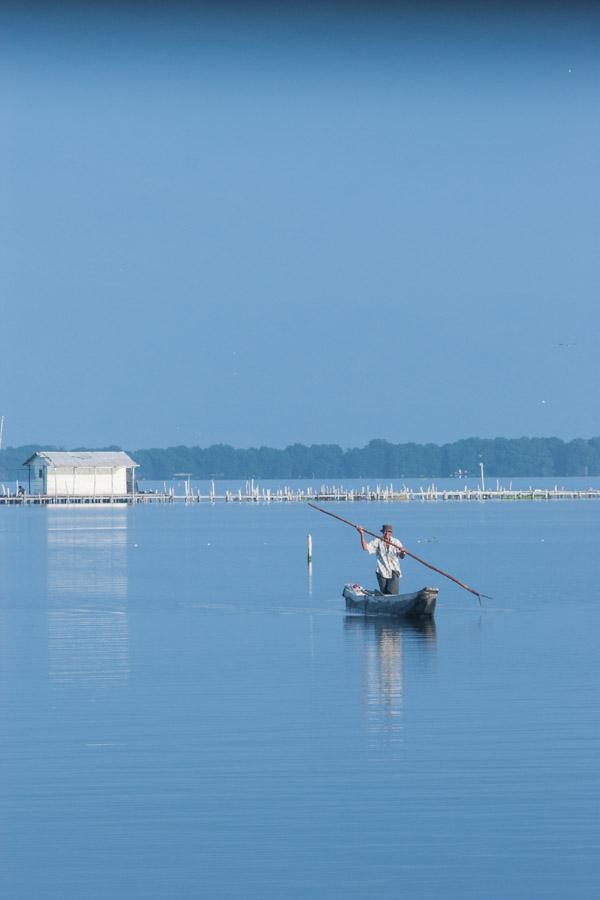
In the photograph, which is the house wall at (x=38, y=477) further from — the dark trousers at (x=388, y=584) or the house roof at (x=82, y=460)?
Answer: the dark trousers at (x=388, y=584)

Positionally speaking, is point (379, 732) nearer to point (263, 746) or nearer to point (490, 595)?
point (263, 746)

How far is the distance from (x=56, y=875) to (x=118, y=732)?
19.2 ft

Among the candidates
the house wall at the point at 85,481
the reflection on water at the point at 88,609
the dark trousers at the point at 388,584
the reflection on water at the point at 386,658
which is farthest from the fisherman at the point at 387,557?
the house wall at the point at 85,481

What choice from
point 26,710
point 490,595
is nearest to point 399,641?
point 26,710

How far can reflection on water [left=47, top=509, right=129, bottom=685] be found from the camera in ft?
77.8

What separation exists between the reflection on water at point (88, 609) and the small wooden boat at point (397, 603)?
482cm

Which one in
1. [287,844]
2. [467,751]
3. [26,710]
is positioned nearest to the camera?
[287,844]

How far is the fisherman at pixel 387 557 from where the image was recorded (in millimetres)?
28688

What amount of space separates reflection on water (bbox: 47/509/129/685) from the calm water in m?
0.13

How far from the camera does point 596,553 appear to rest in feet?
206

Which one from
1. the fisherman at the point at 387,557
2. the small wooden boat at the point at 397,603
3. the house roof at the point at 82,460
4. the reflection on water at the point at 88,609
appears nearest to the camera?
the reflection on water at the point at 88,609

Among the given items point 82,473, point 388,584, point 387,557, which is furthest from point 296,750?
point 82,473

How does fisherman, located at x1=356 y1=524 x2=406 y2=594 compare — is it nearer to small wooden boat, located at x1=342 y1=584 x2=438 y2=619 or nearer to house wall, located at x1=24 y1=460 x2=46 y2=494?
small wooden boat, located at x1=342 y1=584 x2=438 y2=619

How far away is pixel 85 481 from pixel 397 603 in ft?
319
